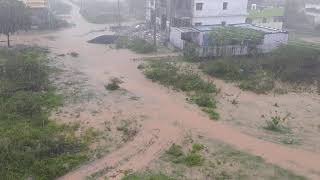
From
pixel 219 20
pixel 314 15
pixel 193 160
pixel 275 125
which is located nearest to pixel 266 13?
pixel 219 20

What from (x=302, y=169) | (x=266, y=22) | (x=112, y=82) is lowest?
(x=302, y=169)

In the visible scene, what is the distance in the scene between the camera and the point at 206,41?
105ft

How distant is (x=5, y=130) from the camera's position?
57.6ft

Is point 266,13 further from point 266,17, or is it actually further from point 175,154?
point 175,154

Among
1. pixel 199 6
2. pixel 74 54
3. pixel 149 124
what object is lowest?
pixel 149 124

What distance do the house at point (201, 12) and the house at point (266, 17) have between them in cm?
247

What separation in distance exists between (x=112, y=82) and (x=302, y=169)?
13.3 metres

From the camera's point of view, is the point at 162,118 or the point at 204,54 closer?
the point at 162,118

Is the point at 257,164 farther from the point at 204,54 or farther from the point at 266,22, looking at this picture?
the point at 266,22

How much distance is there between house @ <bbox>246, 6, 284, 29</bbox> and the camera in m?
44.0

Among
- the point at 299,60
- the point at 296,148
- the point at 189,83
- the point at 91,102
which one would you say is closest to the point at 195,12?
the point at 299,60

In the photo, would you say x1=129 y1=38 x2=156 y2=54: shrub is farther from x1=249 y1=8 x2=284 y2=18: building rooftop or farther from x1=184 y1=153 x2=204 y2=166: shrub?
x1=184 y1=153 x2=204 y2=166: shrub

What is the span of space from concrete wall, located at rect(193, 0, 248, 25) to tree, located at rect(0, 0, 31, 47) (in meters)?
15.5

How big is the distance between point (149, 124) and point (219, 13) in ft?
78.3
